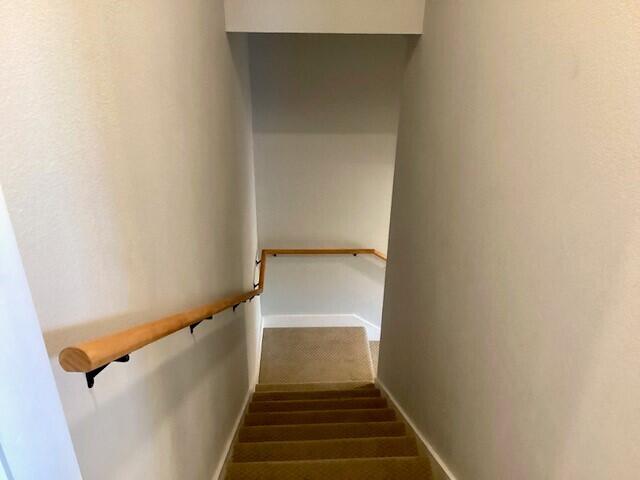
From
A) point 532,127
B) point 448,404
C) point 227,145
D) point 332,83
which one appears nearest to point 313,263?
point 332,83

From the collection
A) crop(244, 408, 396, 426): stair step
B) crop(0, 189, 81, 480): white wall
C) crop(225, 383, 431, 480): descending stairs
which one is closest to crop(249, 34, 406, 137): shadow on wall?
crop(225, 383, 431, 480): descending stairs

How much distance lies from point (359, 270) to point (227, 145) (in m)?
2.64

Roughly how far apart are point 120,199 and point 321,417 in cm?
205

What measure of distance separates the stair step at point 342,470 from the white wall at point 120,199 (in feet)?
0.68

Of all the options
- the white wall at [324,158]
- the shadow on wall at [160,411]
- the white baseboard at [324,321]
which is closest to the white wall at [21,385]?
the shadow on wall at [160,411]

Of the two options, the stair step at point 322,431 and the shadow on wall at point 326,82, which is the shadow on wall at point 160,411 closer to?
the stair step at point 322,431

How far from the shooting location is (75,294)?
27.8 inches

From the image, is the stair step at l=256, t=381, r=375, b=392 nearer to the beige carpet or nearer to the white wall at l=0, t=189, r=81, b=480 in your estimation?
the beige carpet

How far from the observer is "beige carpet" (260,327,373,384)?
4086 millimetres

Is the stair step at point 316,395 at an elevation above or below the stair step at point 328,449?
below

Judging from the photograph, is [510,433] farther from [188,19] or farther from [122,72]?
[188,19]

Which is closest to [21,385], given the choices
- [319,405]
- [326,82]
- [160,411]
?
[160,411]

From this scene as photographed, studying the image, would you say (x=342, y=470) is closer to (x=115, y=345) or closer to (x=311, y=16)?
(x=115, y=345)

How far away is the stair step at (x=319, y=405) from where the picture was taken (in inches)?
110
